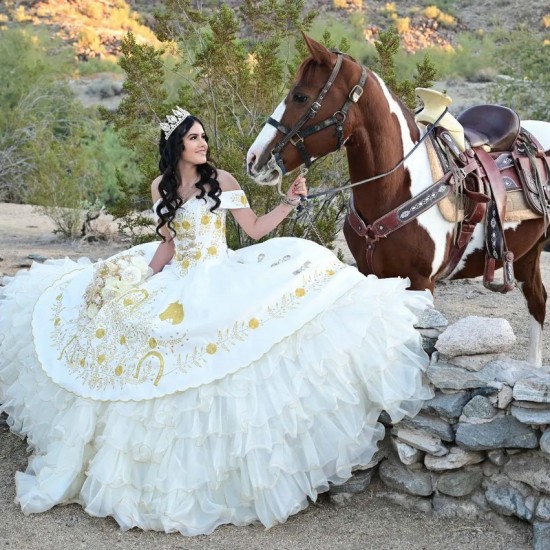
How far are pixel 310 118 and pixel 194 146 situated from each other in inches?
23.2

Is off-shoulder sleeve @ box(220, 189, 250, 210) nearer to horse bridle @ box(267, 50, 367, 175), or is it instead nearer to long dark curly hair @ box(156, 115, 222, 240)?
long dark curly hair @ box(156, 115, 222, 240)

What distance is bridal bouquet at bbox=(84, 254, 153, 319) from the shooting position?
12.0 feet

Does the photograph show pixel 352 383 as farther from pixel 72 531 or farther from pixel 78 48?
pixel 78 48

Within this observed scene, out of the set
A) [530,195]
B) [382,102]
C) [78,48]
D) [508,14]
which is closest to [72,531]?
[382,102]

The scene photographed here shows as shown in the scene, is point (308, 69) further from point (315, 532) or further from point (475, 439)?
point (315, 532)

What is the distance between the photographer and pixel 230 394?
314 centimetres

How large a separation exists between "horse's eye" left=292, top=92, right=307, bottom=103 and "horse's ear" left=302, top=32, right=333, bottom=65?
185mm

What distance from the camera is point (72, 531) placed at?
10.5ft

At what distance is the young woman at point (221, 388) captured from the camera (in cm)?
312

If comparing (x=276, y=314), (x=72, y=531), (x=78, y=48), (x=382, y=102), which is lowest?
(x=78, y=48)

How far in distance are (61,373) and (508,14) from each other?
31.1 metres

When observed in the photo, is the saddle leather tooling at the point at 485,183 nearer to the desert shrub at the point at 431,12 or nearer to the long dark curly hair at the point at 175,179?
the long dark curly hair at the point at 175,179

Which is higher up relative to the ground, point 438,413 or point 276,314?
point 276,314

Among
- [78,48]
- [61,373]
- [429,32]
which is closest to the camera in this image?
[61,373]
